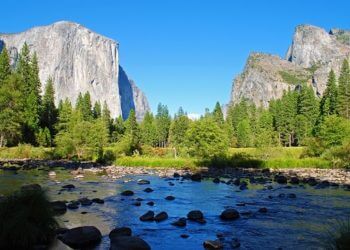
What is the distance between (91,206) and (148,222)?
200 inches

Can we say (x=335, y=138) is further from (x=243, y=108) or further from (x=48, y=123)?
(x=243, y=108)

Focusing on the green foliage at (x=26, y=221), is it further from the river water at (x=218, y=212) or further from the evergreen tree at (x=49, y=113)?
the evergreen tree at (x=49, y=113)

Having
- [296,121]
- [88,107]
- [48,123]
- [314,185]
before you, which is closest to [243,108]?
[296,121]

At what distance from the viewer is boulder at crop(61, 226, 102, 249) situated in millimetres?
13945

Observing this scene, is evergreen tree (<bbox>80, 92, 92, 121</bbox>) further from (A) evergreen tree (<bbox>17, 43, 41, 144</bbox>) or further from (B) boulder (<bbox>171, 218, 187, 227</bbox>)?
(B) boulder (<bbox>171, 218, 187, 227</bbox>)

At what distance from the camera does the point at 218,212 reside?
2172 cm

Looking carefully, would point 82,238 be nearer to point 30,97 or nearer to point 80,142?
point 80,142

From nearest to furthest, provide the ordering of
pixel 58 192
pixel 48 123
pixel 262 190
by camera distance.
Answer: pixel 58 192 → pixel 262 190 → pixel 48 123

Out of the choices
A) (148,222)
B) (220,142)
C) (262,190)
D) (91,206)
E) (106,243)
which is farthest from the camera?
(220,142)

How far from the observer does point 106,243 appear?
1445cm

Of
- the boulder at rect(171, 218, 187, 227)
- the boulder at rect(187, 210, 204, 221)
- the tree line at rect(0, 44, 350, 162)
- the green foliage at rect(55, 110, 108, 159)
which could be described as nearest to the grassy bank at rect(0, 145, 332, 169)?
the green foliage at rect(55, 110, 108, 159)

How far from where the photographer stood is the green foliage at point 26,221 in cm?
1271

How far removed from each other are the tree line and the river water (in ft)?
94.0

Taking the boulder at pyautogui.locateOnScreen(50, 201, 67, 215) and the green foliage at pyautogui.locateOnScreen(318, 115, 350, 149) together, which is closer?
the boulder at pyautogui.locateOnScreen(50, 201, 67, 215)
